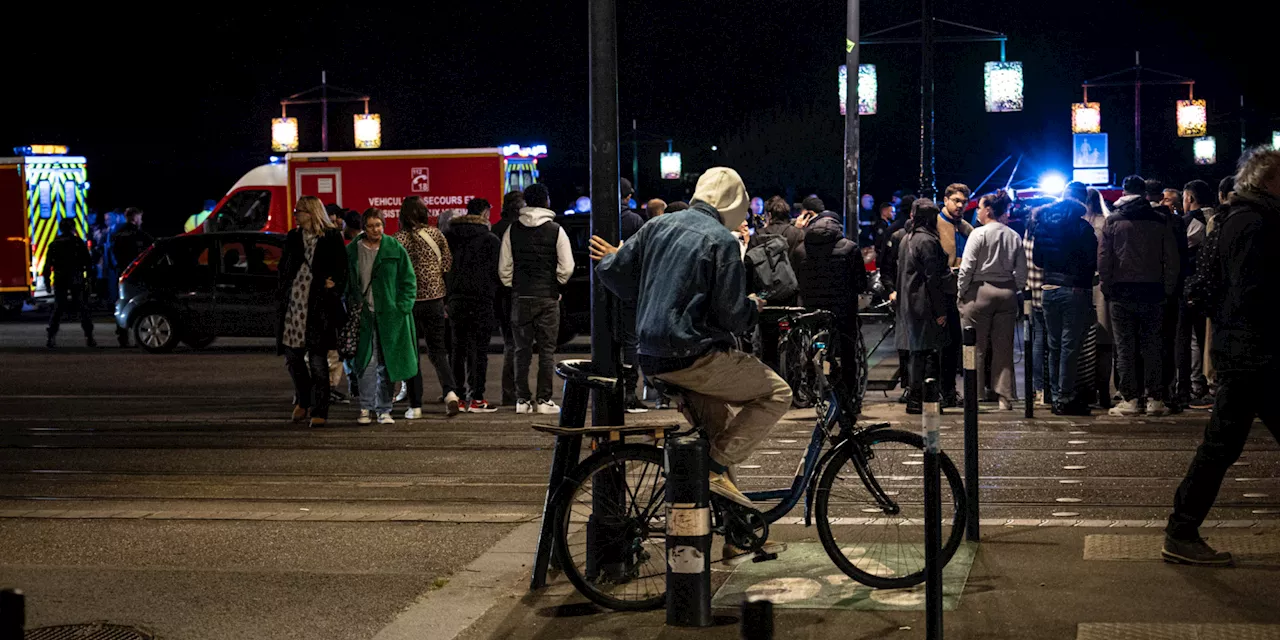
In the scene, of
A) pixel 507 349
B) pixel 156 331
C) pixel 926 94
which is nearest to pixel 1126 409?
pixel 507 349

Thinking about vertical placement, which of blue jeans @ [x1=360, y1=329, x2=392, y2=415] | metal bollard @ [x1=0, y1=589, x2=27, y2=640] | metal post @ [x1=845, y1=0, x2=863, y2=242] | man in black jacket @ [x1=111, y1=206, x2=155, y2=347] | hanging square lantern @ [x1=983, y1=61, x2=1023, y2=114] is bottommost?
blue jeans @ [x1=360, y1=329, x2=392, y2=415]

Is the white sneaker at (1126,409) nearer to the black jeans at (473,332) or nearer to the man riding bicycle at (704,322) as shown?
the black jeans at (473,332)

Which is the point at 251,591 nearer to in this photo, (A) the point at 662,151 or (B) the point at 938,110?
(A) the point at 662,151

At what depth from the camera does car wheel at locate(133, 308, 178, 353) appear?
19906 mm

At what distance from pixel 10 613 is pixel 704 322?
12.3ft

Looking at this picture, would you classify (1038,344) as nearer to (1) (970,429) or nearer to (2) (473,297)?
(2) (473,297)

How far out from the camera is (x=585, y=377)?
6.48 meters

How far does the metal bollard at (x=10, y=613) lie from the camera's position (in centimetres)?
305

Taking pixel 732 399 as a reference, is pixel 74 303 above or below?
above

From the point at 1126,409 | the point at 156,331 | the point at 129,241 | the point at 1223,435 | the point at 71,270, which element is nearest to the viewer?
the point at 1223,435

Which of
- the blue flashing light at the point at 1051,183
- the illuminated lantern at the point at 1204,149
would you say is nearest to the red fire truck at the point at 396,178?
the blue flashing light at the point at 1051,183

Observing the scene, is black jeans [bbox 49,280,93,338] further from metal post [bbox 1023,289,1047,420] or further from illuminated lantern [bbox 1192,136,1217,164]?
illuminated lantern [bbox 1192,136,1217,164]

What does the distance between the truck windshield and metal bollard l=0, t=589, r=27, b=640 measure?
22.5 meters

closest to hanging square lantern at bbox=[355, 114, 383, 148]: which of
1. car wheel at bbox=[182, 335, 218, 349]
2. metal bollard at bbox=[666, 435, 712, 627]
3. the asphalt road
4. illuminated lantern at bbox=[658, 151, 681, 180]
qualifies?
illuminated lantern at bbox=[658, 151, 681, 180]
